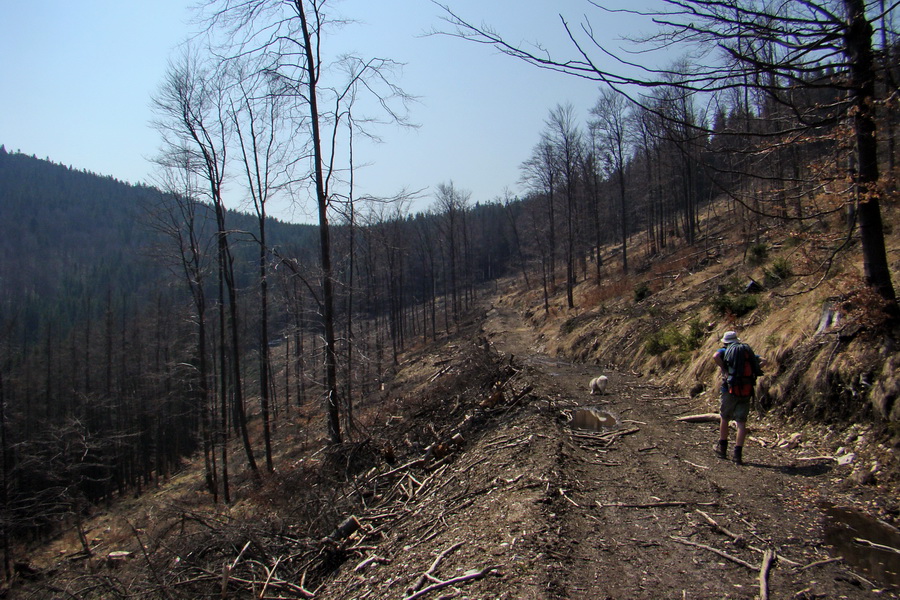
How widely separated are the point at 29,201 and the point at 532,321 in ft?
583

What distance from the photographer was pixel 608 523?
4.27 m

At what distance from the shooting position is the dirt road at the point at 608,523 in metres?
3.35

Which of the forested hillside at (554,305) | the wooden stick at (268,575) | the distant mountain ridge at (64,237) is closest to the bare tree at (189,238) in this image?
the forested hillside at (554,305)

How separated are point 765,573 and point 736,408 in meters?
3.12

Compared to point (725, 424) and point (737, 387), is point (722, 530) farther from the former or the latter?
point (737, 387)

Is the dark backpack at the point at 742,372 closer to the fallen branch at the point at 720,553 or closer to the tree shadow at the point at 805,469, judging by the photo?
the tree shadow at the point at 805,469

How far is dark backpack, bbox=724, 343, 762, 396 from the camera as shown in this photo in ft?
19.8

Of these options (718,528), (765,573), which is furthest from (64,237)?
(765,573)

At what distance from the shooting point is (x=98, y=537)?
21141 mm

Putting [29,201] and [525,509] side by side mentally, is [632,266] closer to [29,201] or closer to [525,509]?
[525,509]

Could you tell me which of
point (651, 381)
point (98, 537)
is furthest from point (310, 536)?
point (98, 537)

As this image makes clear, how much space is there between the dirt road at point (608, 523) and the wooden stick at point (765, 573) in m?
0.01

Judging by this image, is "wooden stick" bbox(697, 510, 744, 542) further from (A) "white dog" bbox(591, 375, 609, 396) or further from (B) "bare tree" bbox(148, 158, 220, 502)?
(B) "bare tree" bbox(148, 158, 220, 502)

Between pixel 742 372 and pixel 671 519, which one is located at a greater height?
pixel 742 372
